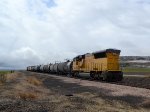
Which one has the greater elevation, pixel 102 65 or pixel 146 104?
pixel 102 65

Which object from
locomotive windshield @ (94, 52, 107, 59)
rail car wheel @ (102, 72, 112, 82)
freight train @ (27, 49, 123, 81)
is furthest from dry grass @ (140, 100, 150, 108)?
locomotive windshield @ (94, 52, 107, 59)

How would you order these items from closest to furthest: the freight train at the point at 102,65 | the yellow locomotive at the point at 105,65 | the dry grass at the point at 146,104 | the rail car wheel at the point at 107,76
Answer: the dry grass at the point at 146,104 < the rail car wheel at the point at 107,76 < the yellow locomotive at the point at 105,65 < the freight train at the point at 102,65

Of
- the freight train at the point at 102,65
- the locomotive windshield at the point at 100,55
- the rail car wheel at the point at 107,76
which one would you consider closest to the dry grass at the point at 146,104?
the rail car wheel at the point at 107,76

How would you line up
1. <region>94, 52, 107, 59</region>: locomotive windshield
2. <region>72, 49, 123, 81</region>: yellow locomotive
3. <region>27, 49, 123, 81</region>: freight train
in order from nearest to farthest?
<region>72, 49, 123, 81</region>: yellow locomotive, <region>27, 49, 123, 81</region>: freight train, <region>94, 52, 107, 59</region>: locomotive windshield

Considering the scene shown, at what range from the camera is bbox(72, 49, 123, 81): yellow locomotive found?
148ft

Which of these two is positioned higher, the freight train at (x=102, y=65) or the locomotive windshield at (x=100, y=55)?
the locomotive windshield at (x=100, y=55)

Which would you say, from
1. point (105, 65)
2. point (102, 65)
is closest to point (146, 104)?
point (105, 65)

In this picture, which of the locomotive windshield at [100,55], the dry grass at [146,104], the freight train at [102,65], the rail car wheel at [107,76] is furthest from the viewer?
the locomotive windshield at [100,55]

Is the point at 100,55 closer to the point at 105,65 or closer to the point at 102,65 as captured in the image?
the point at 102,65

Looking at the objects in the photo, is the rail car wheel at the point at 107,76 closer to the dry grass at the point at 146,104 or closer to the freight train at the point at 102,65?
the freight train at the point at 102,65

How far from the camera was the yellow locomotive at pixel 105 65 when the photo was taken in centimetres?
4506

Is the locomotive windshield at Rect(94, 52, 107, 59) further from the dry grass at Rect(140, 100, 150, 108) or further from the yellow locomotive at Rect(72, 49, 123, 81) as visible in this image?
the dry grass at Rect(140, 100, 150, 108)

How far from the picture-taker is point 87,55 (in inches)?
2143

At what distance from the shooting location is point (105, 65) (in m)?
45.9
